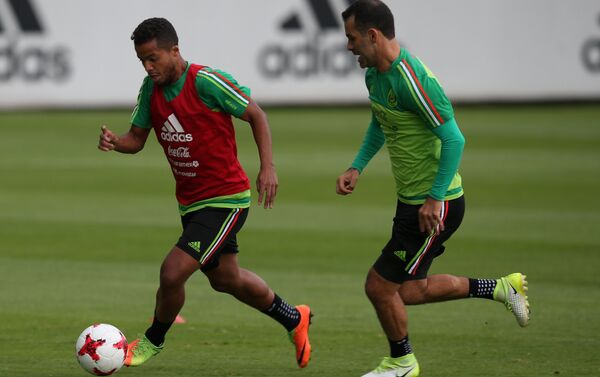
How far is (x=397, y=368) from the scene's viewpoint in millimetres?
7367

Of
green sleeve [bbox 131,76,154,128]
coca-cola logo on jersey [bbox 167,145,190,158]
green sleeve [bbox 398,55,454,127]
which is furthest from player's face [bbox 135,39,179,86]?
green sleeve [bbox 398,55,454,127]

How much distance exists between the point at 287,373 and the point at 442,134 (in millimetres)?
1858

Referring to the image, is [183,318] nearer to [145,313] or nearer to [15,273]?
[145,313]

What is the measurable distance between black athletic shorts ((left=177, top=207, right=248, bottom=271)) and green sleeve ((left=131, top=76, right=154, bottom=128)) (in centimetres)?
67

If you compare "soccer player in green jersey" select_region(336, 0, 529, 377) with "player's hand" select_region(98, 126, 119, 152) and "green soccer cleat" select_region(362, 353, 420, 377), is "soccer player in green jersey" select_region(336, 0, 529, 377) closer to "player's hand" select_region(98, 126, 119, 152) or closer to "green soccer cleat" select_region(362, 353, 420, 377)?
"green soccer cleat" select_region(362, 353, 420, 377)

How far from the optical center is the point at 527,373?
24.9ft

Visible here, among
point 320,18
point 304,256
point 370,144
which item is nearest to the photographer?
point 370,144

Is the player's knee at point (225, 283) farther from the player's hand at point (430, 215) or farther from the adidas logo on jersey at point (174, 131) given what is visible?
the player's hand at point (430, 215)

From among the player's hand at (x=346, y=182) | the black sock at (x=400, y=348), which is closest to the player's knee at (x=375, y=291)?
the black sock at (x=400, y=348)

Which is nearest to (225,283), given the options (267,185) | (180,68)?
(267,185)

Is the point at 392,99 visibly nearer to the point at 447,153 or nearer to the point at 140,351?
the point at 447,153

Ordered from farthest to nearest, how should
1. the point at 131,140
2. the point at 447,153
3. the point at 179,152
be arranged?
the point at 131,140 < the point at 179,152 < the point at 447,153

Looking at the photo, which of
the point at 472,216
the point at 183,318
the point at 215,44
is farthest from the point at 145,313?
A: the point at 215,44

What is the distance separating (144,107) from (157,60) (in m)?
0.47
